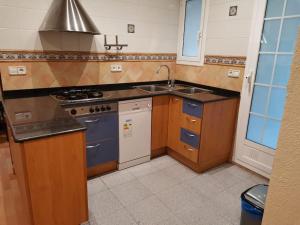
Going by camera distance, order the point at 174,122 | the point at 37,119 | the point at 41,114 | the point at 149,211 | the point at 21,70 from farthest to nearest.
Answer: the point at 174,122
the point at 21,70
the point at 149,211
the point at 41,114
the point at 37,119

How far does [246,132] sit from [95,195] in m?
1.83

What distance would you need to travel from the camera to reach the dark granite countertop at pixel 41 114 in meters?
1.42

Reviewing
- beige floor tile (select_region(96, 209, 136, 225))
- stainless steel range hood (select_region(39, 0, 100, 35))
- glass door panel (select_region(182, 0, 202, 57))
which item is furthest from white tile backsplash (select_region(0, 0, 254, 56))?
beige floor tile (select_region(96, 209, 136, 225))

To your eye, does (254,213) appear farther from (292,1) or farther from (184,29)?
(184,29)

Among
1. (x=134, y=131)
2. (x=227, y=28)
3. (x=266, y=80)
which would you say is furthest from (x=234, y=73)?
(x=134, y=131)

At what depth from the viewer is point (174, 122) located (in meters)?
2.81

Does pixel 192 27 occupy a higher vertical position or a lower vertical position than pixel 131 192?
higher

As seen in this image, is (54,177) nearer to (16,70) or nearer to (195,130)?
(16,70)

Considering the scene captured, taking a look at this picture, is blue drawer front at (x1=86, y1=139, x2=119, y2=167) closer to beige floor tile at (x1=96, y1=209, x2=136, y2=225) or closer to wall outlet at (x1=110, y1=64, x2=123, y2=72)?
beige floor tile at (x1=96, y1=209, x2=136, y2=225)

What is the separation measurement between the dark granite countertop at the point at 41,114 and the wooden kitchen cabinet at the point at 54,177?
0.18 ft

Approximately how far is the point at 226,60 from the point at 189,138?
3.44 feet

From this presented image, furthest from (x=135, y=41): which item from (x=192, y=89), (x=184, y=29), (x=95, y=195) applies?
(x=95, y=195)

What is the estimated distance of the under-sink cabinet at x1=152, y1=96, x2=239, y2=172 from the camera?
2480 millimetres

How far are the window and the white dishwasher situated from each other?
39.7 inches
